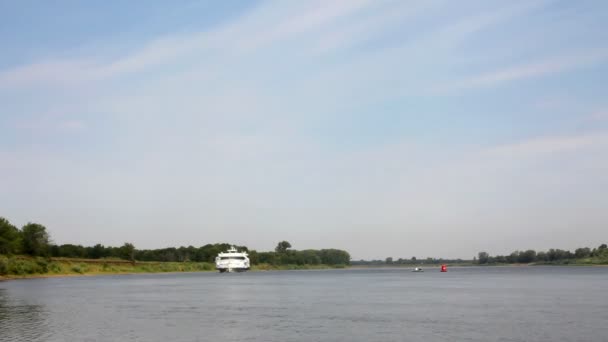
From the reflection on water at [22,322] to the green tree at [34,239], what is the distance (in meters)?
A: 120

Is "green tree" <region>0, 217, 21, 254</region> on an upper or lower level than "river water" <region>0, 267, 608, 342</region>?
upper

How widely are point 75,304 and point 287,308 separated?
27.1 metres

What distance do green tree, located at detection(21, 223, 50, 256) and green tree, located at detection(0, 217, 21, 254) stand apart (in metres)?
8.25

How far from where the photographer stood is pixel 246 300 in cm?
8269

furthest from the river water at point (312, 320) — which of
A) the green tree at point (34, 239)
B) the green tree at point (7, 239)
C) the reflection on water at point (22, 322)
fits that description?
the green tree at point (34, 239)

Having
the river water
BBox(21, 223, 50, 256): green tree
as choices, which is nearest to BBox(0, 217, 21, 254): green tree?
BBox(21, 223, 50, 256): green tree

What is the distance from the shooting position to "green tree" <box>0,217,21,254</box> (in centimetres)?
17138

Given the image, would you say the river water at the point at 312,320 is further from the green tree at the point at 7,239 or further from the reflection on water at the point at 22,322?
the green tree at the point at 7,239

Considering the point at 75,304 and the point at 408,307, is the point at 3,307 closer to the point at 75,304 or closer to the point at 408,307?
the point at 75,304

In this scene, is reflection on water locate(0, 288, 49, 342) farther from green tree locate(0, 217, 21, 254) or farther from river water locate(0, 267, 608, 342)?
green tree locate(0, 217, 21, 254)

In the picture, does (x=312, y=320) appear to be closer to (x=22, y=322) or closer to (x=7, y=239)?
(x=22, y=322)

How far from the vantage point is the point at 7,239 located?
174 metres

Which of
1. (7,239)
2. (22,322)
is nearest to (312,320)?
(22,322)

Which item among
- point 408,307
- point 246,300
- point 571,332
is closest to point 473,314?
point 408,307
